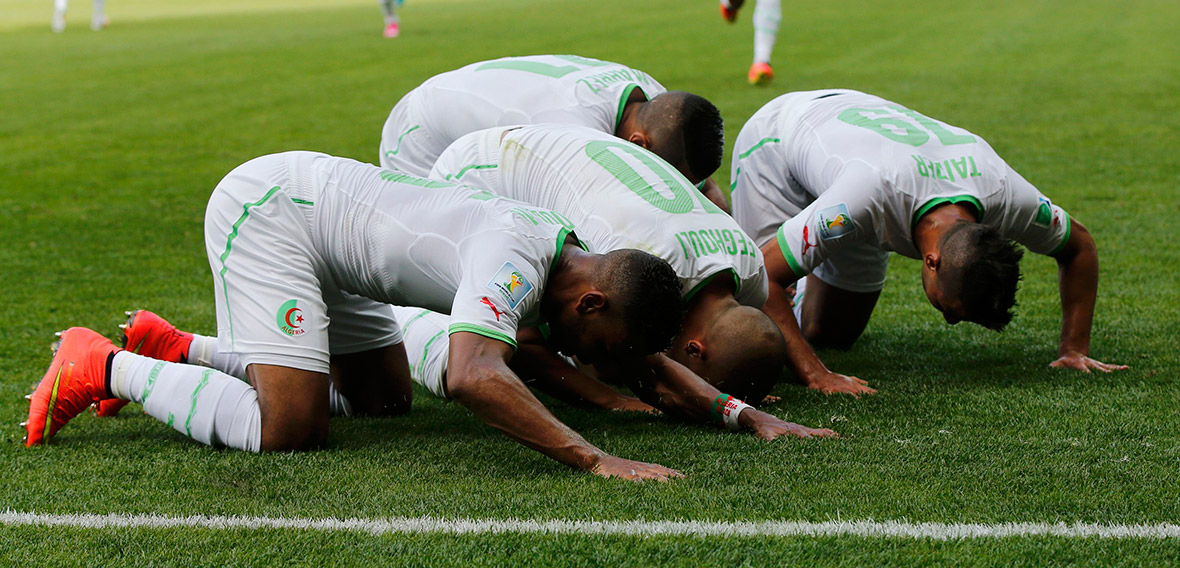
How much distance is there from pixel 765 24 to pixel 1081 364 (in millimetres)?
10125

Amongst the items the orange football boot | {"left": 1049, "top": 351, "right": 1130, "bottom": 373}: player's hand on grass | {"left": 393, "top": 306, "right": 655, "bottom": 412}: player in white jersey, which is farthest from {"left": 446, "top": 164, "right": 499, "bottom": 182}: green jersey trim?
{"left": 1049, "top": 351, "right": 1130, "bottom": 373}: player's hand on grass

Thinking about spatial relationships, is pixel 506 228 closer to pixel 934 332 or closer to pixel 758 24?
pixel 934 332

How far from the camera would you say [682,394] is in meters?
4.03

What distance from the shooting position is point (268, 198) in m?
3.93

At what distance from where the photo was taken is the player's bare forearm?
10.7 feet

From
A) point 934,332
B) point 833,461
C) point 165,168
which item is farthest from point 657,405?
point 165,168

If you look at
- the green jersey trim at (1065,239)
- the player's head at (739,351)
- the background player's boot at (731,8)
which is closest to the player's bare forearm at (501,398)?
the player's head at (739,351)

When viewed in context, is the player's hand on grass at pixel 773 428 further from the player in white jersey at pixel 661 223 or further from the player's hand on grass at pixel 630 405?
the player's hand on grass at pixel 630 405

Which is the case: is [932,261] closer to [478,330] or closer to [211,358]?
[478,330]

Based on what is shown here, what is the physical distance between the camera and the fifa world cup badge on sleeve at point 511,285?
11.0 feet

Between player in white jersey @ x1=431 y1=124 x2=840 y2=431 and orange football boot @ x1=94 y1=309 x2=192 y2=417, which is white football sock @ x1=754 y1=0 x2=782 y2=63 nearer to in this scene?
player in white jersey @ x1=431 y1=124 x2=840 y2=431

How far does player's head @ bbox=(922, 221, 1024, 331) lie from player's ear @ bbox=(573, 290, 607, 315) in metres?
1.51

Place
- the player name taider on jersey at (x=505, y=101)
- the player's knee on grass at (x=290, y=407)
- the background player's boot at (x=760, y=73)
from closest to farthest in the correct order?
the player's knee on grass at (x=290, y=407), the player name taider on jersey at (x=505, y=101), the background player's boot at (x=760, y=73)

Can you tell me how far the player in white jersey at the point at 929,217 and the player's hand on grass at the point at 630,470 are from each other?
1469 millimetres
